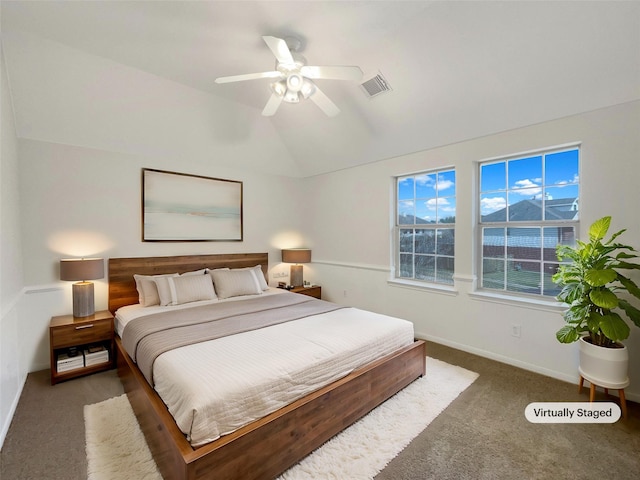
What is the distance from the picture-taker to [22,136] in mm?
2867

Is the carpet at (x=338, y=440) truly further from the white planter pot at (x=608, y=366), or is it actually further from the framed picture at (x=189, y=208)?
the framed picture at (x=189, y=208)

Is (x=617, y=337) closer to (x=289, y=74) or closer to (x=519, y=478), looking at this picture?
(x=519, y=478)

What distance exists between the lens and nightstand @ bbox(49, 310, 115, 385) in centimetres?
266

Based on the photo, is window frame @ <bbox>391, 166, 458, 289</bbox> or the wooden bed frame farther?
window frame @ <bbox>391, 166, 458, 289</bbox>

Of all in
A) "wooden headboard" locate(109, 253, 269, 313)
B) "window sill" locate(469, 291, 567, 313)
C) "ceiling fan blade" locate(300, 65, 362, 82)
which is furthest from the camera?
"wooden headboard" locate(109, 253, 269, 313)

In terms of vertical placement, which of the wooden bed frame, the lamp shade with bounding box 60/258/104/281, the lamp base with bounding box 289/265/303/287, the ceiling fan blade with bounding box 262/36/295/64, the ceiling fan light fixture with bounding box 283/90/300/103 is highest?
the ceiling fan blade with bounding box 262/36/295/64

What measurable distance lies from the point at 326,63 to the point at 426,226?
226 cm

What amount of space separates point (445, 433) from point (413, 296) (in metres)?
1.93

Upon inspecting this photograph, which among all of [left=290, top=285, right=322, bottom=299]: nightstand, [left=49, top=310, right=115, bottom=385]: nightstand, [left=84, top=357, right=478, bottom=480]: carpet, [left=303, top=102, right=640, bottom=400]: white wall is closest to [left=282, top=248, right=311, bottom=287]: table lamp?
[left=290, top=285, right=322, bottom=299]: nightstand

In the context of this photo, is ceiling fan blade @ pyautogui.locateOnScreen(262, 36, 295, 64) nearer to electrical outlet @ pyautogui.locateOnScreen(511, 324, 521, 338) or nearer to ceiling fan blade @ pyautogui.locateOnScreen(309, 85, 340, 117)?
ceiling fan blade @ pyautogui.locateOnScreen(309, 85, 340, 117)

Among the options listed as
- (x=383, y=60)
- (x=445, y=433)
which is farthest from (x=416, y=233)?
(x=445, y=433)

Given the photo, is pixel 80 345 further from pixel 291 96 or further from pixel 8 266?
pixel 291 96

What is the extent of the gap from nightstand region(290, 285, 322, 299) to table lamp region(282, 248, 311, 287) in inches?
7.1

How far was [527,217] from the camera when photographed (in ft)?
9.77
